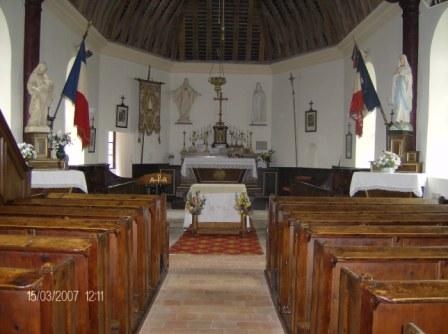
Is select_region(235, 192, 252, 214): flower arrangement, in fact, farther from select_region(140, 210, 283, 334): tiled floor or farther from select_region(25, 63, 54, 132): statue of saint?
select_region(25, 63, 54, 132): statue of saint

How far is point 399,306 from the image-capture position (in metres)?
1.74

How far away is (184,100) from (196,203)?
7335 millimetres

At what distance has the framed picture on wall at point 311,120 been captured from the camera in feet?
45.3

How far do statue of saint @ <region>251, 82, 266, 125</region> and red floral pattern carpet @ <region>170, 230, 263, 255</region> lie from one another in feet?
23.3

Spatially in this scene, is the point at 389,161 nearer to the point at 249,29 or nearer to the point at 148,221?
the point at 148,221

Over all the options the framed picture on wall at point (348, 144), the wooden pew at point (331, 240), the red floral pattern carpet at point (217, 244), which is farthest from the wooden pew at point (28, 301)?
the framed picture on wall at point (348, 144)

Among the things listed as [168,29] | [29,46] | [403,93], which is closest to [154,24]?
[168,29]

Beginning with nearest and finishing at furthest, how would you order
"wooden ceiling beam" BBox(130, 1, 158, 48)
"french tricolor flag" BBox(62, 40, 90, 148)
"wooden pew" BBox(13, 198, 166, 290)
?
"wooden pew" BBox(13, 198, 166, 290), "french tricolor flag" BBox(62, 40, 90, 148), "wooden ceiling beam" BBox(130, 1, 158, 48)

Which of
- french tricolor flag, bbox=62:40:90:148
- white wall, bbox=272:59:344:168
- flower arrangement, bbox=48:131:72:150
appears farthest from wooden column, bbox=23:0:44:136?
→ white wall, bbox=272:59:344:168

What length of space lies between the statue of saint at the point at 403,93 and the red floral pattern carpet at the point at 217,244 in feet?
10.9

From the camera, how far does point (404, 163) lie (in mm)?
8273

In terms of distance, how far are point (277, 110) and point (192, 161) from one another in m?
3.69

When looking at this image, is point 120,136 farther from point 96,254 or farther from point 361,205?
point 96,254

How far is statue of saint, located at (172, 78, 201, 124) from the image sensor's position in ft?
49.9
